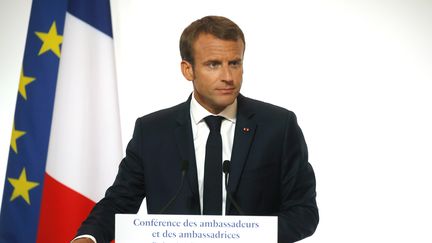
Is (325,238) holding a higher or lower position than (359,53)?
lower

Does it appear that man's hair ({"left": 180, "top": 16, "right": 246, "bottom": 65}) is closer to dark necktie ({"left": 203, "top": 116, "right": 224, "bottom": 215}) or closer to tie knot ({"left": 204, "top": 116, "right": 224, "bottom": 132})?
tie knot ({"left": 204, "top": 116, "right": 224, "bottom": 132})

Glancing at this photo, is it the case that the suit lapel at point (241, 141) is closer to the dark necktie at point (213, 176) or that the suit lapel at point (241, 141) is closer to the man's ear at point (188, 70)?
the dark necktie at point (213, 176)

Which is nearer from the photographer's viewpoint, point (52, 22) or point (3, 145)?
point (52, 22)

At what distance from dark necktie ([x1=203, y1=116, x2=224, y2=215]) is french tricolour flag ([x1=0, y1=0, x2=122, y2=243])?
40.7 inches

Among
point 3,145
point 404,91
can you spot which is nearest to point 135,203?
point 3,145

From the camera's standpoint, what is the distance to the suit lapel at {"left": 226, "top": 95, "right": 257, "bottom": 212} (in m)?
1.90

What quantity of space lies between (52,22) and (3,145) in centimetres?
92

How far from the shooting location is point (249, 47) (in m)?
3.00

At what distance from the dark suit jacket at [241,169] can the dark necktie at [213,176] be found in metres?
0.04

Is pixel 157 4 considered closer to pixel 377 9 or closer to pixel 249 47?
pixel 249 47

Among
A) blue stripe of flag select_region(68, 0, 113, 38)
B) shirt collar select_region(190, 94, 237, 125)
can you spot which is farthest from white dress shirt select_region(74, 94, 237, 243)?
blue stripe of flag select_region(68, 0, 113, 38)

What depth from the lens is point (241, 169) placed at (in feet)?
6.30

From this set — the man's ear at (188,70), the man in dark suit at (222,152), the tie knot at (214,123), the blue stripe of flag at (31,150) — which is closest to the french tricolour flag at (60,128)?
the blue stripe of flag at (31,150)

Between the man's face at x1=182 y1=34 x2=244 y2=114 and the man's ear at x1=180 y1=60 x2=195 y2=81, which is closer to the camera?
the man's face at x1=182 y1=34 x2=244 y2=114
